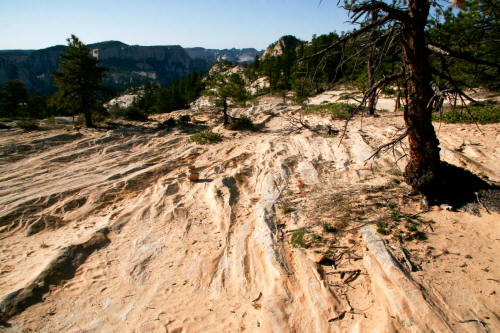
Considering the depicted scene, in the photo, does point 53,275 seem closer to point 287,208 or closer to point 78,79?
point 287,208

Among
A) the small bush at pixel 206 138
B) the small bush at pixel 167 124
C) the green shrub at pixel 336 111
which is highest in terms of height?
the green shrub at pixel 336 111

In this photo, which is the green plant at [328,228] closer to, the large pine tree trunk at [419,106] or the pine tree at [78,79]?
the large pine tree trunk at [419,106]

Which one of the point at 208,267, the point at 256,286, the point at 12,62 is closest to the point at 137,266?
the point at 208,267

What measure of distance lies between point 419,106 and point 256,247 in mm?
4065

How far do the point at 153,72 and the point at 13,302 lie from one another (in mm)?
205098

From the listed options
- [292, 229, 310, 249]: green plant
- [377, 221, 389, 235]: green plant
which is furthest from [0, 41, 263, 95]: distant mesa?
[377, 221, 389, 235]: green plant

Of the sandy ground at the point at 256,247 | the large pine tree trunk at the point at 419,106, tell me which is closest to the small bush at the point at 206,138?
the sandy ground at the point at 256,247

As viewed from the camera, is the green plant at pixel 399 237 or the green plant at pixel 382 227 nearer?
the green plant at pixel 399 237

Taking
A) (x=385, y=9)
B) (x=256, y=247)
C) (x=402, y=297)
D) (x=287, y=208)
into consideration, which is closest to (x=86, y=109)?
(x=287, y=208)

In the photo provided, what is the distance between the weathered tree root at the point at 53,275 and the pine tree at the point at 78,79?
46.1 feet

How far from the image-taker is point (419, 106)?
4262 mm

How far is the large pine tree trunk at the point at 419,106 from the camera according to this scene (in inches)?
148

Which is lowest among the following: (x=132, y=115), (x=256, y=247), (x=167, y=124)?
(x=256, y=247)

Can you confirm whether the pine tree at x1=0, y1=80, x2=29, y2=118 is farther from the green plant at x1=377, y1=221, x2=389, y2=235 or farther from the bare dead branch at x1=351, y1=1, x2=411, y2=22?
the green plant at x1=377, y1=221, x2=389, y2=235
